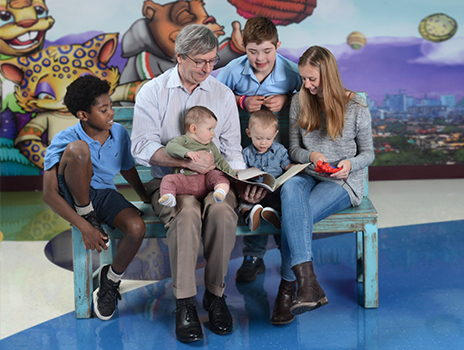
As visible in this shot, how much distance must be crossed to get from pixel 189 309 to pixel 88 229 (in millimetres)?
588

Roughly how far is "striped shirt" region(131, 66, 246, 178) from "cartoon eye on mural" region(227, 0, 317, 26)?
3099 millimetres

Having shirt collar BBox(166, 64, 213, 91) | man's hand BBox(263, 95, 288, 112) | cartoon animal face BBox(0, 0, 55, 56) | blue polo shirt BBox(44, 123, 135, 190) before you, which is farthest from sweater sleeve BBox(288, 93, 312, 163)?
cartoon animal face BBox(0, 0, 55, 56)

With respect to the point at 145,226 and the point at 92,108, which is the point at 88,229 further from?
the point at 92,108

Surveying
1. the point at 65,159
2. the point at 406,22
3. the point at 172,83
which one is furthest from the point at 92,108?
the point at 406,22

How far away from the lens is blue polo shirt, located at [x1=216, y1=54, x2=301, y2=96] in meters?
2.71

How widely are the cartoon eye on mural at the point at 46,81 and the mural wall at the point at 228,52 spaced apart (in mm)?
11

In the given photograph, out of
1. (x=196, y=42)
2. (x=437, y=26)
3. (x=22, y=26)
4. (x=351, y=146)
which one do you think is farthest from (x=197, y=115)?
(x=437, y=26)

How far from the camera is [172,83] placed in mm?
2416

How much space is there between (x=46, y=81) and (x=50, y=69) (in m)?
0.14

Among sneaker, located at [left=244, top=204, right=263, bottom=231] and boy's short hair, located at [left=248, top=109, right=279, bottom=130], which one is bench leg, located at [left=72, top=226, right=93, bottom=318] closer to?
sneaker, located at [left=244, top=204, right=263, bottom=231]

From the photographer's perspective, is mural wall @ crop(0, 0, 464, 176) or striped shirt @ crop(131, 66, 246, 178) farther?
mural wall @ crop(0, 0, 464, 176)

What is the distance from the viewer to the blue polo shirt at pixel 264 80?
2.71m

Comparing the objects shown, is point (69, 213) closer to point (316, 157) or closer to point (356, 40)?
point (316, 157)

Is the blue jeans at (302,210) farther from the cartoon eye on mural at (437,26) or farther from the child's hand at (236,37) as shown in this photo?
the cartoon eye on mural at (437,26)
